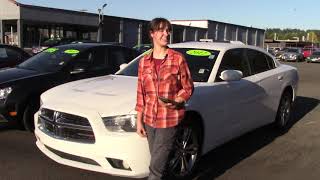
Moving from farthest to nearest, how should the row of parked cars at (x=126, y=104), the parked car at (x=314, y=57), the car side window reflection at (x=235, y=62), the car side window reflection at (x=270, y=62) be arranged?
the parked car at (x=314, y=57) → the car side window reflection at (x=270, y=62) → the car side window reflection at (x=235, y=62) → the row of parked cars at (x=126, y=104)

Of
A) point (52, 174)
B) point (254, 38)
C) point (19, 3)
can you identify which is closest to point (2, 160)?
point (52, 174)

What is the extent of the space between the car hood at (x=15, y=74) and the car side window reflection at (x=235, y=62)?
326 centimetres

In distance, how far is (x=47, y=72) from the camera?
8461 mm

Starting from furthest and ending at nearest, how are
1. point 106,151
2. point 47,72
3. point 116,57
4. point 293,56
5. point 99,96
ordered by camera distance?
point 293,56, point 116,57, point 47,72, point 99,96, point 106,151

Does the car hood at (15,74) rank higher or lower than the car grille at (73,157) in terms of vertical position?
higher

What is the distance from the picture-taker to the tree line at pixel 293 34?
166500mm

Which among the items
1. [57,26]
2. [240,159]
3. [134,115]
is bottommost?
[240,159]

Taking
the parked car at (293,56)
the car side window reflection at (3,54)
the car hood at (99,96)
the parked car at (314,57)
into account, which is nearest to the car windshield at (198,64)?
the car hood at (99,96)

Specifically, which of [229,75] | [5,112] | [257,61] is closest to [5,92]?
[5,112]

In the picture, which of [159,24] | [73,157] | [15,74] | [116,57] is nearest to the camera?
[159,24]

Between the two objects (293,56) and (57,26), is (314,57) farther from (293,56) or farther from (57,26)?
(57,26)

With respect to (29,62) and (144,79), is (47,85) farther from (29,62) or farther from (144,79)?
(144,79)

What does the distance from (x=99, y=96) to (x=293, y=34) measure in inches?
7399

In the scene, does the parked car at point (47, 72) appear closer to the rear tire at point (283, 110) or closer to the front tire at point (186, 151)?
the rear tire at point (283, 110)
